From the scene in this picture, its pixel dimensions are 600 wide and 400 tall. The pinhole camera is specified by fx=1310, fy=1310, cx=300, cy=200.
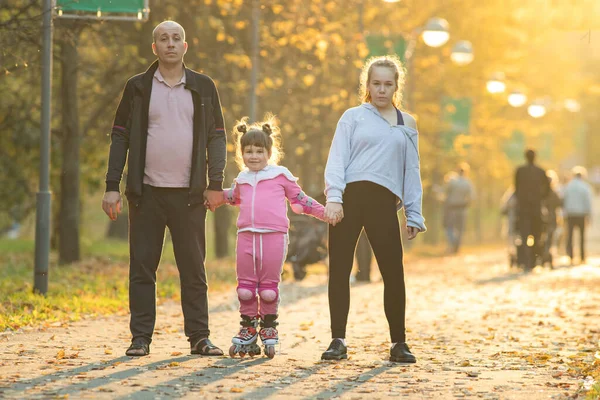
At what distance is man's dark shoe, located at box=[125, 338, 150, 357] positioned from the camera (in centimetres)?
809

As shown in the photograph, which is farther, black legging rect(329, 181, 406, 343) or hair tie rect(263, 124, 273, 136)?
hair tie rect(263, 124, 273, 136)

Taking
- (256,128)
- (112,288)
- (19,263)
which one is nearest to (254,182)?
(256,128)

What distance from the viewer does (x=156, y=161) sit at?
320 inches

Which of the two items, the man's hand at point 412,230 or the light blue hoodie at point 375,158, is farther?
the man's hand at point 412,230

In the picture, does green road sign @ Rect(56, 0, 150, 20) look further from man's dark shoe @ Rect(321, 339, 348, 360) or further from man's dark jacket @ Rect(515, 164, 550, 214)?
man's dark jacket @ Rect(515, 164, 550, 214)

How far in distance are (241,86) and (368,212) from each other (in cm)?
1481

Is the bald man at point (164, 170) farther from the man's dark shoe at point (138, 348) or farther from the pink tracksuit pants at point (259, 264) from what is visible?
the pink tracksuit pants at point (259, 264)

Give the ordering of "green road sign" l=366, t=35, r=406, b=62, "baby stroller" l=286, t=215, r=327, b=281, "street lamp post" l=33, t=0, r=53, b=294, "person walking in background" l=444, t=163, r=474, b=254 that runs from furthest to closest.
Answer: "person walking in background" l=444, t=163, r=474, b=254 < "green road sign" l=366, t=35, r=406, b=62 < "baby stroller" l=286, t=215, r=327, b=281 < "street lamp post" l=33, t=0, r=53, b=294

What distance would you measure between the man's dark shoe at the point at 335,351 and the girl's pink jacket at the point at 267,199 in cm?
78

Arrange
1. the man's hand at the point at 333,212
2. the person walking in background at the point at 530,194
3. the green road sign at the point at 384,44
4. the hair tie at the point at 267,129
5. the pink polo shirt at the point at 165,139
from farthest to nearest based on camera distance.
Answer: the person walking in background at the point at 530,194 → the green road sign at the point at 384,44 → the hair tie at the point at 267,129 → the pink polo shirt at the point at 165,139 → the man's hand at the point at 333,212

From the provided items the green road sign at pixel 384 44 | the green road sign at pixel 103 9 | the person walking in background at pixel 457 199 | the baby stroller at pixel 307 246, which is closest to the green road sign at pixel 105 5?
the green road sign at pixel 103 9

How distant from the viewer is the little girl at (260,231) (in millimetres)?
8219

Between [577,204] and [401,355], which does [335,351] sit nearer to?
[401,355]

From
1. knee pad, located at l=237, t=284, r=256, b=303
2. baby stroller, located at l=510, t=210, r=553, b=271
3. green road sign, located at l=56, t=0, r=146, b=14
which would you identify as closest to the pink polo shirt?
knee pad, located at l=237, t=284, r=256, b=303
